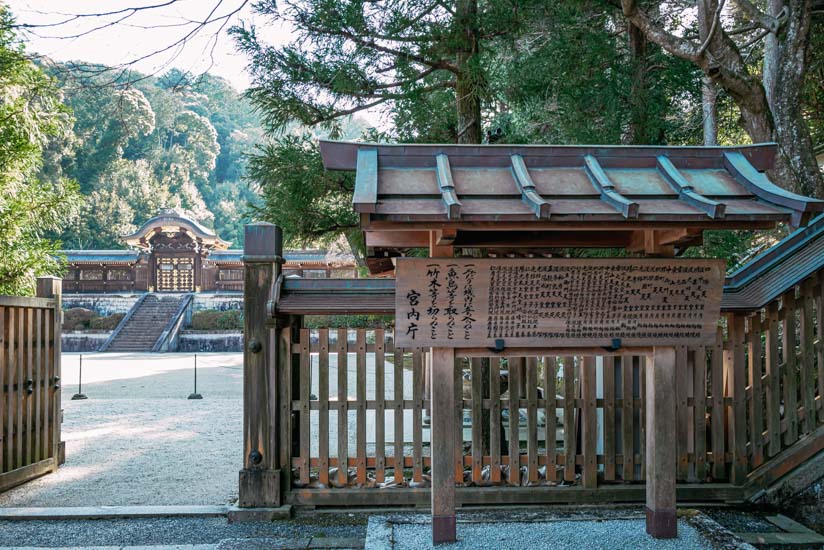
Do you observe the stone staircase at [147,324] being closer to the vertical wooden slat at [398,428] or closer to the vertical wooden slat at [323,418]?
the vertical wooden slat at [323,418]

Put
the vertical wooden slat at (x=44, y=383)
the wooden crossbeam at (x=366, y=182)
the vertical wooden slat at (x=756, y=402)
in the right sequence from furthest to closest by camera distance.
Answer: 1. the vertical wooden slat at (x=44, y=383)
2. the vertical wooden slat at (x=756, y=402)
3. the wooden crossbeam at (x=366, y=182)

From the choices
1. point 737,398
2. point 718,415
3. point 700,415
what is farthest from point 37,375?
point 737,398

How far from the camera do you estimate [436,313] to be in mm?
3102

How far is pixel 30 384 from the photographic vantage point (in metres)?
5.26

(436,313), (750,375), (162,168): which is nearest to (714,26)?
(750,375)

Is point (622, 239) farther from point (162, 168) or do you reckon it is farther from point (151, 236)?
point (162, 168)

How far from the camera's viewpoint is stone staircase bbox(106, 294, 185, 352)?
26.6 meters

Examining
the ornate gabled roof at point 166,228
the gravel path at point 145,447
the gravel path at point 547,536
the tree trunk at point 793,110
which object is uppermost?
the ornate gabled roof at point 166,228

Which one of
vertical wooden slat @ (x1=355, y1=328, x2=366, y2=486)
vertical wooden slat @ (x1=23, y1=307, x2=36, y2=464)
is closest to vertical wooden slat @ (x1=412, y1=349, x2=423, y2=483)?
vertical wooden slat @ (x1=355, y1=328, x2=366, y2=486)

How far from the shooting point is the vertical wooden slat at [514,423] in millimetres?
4195

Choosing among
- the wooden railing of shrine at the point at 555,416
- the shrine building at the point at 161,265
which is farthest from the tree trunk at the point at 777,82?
the shrine building at the point at 161,265

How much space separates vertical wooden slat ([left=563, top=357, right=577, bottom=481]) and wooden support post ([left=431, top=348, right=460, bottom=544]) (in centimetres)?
140

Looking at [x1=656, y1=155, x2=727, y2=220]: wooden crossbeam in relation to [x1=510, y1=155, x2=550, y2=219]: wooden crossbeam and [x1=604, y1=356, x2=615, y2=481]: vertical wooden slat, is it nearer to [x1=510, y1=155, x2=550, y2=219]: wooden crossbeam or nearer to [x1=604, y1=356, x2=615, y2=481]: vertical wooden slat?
[x1=510, y1=155, x2=550, y2=219]: wooden crossbeam

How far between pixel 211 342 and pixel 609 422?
1002 inches
